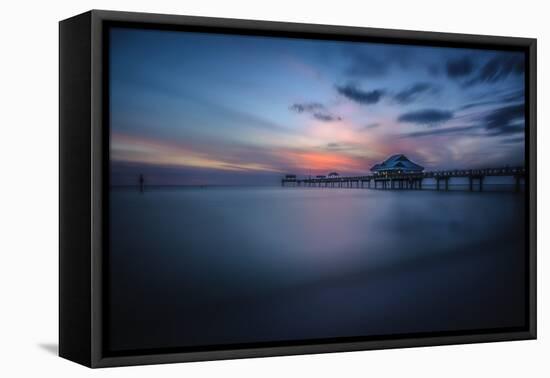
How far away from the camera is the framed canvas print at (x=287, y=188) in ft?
26.7

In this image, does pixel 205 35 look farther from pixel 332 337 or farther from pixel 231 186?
pixel 332 337

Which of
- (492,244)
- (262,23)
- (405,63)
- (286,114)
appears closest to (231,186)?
(286,114)

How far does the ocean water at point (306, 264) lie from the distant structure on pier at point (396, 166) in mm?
204

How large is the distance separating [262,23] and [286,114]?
31.8 inches

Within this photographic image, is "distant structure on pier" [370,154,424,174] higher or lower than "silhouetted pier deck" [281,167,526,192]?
higher

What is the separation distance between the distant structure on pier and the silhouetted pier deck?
4cm

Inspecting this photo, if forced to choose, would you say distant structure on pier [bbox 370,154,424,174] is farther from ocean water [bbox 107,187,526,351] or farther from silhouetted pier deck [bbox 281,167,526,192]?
ocean water [bbox 107,187,526,351]

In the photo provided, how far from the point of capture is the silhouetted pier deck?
351 inches

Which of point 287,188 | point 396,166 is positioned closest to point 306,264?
point 287,188

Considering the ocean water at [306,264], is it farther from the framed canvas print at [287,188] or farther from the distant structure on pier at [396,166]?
the distant structure on pier at [396,166]

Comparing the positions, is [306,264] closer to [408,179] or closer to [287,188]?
[287,188]

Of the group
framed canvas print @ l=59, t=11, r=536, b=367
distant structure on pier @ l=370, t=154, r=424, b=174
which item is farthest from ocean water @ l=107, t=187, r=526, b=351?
distant structure on pier @ l=370, t=154, r=424, b=174

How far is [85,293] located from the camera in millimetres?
8125

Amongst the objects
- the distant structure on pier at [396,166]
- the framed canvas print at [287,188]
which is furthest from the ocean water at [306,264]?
the distant structure on pier at [396,166]
